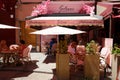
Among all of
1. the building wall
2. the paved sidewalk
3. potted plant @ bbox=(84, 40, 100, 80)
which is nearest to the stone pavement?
the paved sidewalk

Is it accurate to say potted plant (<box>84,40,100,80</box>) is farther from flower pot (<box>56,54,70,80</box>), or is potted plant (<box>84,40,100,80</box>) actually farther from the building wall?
the building wall

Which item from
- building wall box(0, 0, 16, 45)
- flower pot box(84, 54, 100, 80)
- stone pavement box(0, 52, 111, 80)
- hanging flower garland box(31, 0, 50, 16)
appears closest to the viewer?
flower pot box(84, 54, 100, 80)

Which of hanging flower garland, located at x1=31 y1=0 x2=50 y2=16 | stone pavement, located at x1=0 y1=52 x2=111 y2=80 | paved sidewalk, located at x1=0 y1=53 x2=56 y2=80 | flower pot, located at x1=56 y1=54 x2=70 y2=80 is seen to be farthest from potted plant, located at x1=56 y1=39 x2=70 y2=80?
hanging flower garland, located at x1=31 y1=0 x2=50 y2=16

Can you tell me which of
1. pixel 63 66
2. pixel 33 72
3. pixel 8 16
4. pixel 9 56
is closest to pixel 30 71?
pixel 33 72

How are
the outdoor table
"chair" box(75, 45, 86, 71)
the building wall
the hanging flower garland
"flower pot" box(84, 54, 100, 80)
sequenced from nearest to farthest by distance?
"flower pot" box(84, 54, 100, 80) → "chair" box(75, 45, 86, 71) → the outdoor table → the hanging flower garland → the building wall

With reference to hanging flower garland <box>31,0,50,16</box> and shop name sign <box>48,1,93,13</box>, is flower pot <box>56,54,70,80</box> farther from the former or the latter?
shop name sign <box>48,1,93,13</box>

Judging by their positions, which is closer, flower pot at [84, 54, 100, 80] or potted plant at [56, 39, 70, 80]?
flower pot at [84, 54, 100, 80]

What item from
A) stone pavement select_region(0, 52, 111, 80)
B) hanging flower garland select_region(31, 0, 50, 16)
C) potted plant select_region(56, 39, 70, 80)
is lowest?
stone pavement select_region(0, 52, 111, 80)

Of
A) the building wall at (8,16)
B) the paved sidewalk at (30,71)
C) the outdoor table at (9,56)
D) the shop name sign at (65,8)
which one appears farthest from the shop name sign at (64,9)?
the building wall at (8,16)

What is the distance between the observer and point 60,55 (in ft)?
43.0

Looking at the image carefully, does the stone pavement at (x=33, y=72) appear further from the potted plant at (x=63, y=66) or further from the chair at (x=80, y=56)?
the potted plant at (x=63, y=66)

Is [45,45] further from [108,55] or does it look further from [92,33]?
[108,55]

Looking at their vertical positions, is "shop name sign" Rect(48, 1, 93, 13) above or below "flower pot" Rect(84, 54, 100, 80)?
above

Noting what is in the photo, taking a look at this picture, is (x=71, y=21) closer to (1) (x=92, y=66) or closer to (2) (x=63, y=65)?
(2) (x=63, y=65)
